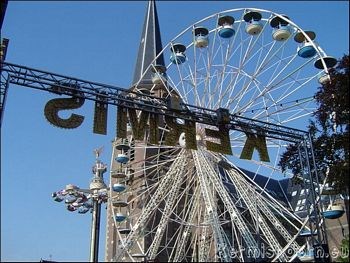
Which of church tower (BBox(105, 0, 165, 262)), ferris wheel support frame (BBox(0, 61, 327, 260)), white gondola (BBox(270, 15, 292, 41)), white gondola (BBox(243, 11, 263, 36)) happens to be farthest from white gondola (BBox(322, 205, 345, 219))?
church tower (BBox(105, 0, 165, 262))

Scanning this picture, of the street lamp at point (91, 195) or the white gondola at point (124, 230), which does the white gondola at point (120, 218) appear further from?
the street lamp at point (91, 195)

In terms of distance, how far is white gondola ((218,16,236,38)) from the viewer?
30.7m

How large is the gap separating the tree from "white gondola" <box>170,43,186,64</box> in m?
12.6

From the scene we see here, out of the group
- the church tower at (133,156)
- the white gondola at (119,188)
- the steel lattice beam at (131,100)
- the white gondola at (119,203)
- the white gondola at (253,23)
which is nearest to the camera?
the steel lattice beam at (131,100)

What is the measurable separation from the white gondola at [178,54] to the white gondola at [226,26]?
10.4ft

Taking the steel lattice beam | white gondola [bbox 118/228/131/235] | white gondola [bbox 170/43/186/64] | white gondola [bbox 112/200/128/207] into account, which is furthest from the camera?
white gondola [bbox 118/228/131/235]

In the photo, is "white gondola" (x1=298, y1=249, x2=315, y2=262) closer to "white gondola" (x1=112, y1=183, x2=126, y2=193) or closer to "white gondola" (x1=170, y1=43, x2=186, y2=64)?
"white gondola" (x1=112, y1=183, x2=126, y2=193)

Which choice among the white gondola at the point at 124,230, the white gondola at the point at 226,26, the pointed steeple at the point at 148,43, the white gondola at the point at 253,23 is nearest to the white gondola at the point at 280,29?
the white gondola at the point at 253,23

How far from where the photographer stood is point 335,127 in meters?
21.2

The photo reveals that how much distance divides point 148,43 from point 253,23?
34.8 m

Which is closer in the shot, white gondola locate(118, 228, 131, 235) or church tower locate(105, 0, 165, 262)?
white gondola locate(118, 228, 131, 235)

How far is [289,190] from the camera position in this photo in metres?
67.1

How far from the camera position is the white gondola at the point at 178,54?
1324 inches

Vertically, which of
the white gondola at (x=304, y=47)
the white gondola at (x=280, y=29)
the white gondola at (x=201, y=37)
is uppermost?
the white gondola at (x=201, y=37)
